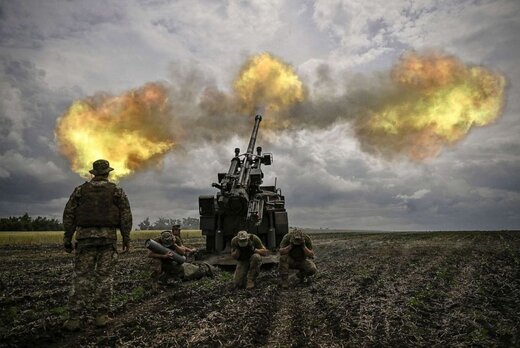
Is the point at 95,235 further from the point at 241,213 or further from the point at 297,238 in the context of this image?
the point at 241,213

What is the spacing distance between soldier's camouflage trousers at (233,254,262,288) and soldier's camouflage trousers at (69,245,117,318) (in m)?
3.88

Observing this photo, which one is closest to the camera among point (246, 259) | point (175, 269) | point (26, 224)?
point (246, 259)

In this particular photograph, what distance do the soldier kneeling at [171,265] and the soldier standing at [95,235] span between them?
3198 mm

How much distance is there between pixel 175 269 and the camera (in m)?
10.5

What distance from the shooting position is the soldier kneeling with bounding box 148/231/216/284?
32.3 ft

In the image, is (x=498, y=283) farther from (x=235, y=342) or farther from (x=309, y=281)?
(x=235, y=342)

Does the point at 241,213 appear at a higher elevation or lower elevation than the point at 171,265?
higher

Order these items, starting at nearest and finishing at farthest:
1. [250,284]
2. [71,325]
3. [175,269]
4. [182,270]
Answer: [71,325] → [250,284] → [175,269] → [182,270]

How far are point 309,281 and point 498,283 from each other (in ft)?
16.2

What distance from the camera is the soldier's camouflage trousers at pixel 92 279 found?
→ 6.17 metres

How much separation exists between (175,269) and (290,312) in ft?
14.9

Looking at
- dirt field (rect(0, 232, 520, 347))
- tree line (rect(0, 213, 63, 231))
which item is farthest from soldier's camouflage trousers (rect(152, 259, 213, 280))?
tree line (rect(0, 213, 63, 231))

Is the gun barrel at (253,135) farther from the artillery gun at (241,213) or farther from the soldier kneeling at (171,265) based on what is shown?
the soldier kneeling at (171,265)

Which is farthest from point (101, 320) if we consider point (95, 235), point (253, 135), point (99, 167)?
point (253, 135)
